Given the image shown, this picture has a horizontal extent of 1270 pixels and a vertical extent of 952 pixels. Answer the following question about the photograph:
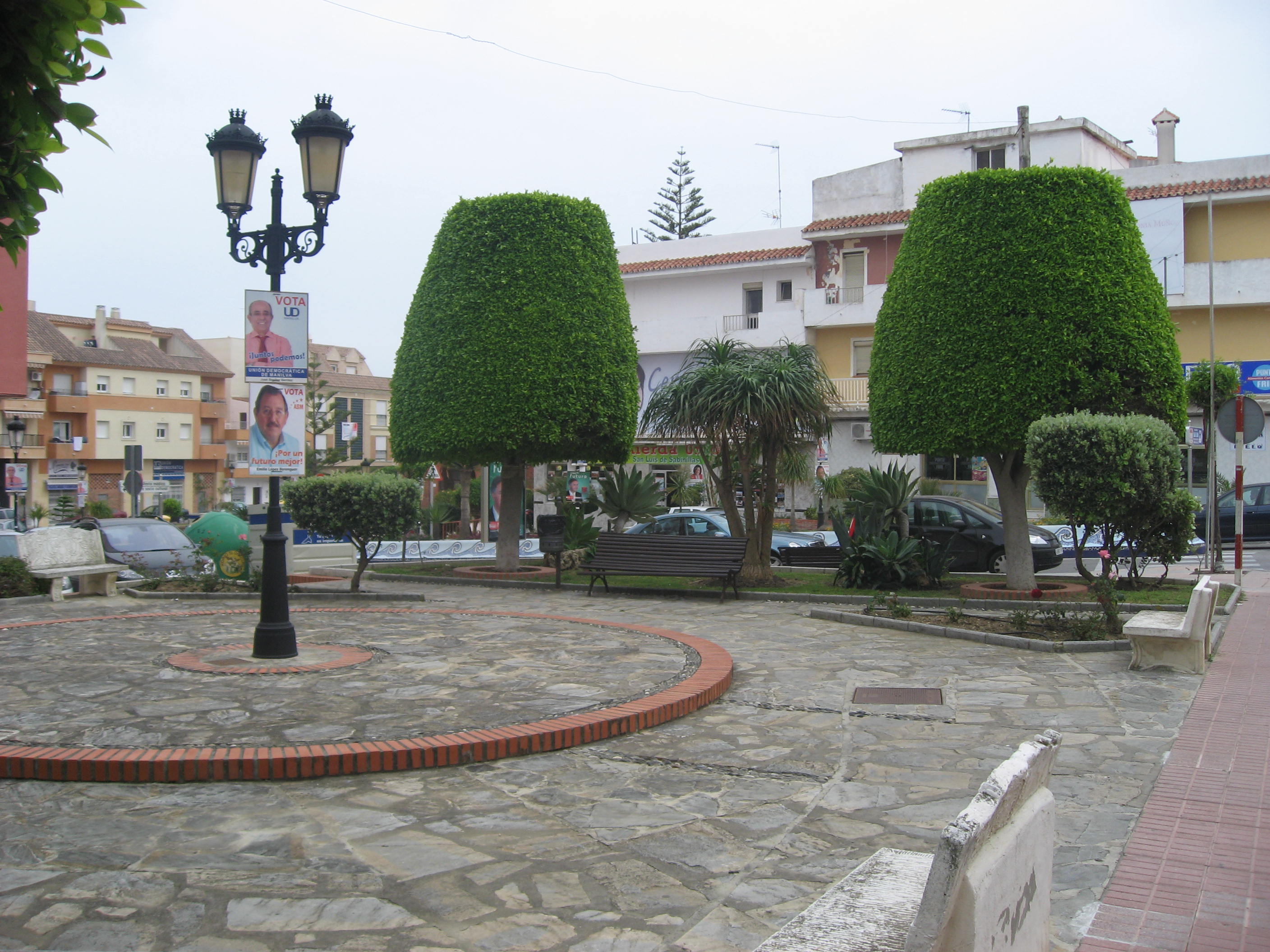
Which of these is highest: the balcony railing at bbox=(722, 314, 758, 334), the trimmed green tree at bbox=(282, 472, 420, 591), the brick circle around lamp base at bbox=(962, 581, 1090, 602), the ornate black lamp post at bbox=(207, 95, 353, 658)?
the balcony railing at bbox=(722, 314, 758, 334)

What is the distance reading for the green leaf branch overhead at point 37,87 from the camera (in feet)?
12.0

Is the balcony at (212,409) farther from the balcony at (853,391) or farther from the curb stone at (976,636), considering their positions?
the curb stone at (976,636)

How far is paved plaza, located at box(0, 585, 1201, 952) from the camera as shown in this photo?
13.7ft

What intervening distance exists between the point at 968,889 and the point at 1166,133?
41.6 metres

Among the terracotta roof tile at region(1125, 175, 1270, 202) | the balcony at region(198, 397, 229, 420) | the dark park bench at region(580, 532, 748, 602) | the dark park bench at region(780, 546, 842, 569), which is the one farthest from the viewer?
the balcony at region(198, 397, 229, 420)

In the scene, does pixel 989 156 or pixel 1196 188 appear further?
pixel 989 156

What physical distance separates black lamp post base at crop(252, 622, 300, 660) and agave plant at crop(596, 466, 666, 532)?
13113 mm

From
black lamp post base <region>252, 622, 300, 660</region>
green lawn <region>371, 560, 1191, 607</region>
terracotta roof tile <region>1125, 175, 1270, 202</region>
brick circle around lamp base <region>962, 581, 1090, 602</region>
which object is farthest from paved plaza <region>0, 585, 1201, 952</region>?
terracotta roof tile <region>1125, 175, 1270, 202</region>

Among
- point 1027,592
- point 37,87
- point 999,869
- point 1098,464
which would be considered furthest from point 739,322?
point 999,869

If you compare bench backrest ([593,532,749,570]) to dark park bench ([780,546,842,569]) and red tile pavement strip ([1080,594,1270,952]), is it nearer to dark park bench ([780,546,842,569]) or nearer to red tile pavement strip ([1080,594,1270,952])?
dark park bench ([780,546,842,569])

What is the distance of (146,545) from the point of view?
19.4 metres

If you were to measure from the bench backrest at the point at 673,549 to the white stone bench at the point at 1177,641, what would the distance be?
669 cm

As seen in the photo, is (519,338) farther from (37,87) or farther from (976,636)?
(37,87)

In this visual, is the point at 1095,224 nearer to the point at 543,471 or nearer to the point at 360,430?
the point at 543,471
